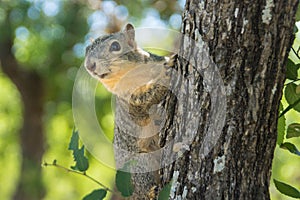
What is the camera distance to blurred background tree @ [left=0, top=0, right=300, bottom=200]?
3.98 m

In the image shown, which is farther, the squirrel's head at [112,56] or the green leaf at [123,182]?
the squirrel's head at [112,56]

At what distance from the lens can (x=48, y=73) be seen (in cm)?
→ 461

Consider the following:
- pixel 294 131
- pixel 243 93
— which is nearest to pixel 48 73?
pixel 294 131

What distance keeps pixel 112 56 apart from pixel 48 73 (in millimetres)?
3044

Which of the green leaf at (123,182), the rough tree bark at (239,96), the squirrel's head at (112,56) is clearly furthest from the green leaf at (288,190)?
the squirrel's head at (112,56)

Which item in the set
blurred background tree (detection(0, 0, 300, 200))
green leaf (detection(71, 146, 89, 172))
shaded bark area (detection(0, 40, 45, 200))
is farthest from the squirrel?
shaded bark area (detection(0, 40, 45, 200))

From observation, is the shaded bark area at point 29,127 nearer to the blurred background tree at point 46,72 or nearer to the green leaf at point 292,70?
the blurred background tree at point 46,72

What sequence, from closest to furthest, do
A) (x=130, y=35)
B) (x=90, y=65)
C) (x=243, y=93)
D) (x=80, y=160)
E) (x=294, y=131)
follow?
(x=243, y=93), (x=80, y=160), (x=294, y=131), (x=90, y=65), (x=130, y=35)

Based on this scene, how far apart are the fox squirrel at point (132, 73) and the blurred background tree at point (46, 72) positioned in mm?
1354

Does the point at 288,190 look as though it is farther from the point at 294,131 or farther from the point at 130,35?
the point at 130,35

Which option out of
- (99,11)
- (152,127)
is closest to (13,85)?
(99,11)

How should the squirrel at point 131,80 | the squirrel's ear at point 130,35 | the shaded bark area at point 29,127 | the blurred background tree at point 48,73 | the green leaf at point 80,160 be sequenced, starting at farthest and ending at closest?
the shaded bark area at point 29,127 → the blurred background tree at point 48,73 → the squirrel's ear at point 130,35 → the squirrel at point 131,80 → the green leaf at point 80,160

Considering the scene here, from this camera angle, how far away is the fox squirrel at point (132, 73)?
1.58m

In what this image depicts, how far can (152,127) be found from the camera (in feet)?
5.03
